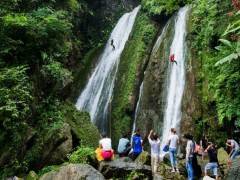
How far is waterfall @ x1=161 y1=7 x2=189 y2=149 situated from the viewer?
18064 millimetres

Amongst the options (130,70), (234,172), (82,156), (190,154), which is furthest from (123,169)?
(130,70)

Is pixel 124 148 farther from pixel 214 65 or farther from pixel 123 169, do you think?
pixel 214 65

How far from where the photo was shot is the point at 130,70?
22.7 metres

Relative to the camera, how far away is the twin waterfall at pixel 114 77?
60.7 ft

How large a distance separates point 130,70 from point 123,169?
37.7ft

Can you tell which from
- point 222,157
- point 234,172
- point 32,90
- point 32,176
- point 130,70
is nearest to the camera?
point 234,172

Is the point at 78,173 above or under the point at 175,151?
under

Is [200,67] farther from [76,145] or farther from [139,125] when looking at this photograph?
[76,145]

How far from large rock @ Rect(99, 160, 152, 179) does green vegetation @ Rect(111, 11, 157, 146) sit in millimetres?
8387

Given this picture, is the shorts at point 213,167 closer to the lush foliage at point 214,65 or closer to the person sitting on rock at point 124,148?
the lush foliage at point 214,65

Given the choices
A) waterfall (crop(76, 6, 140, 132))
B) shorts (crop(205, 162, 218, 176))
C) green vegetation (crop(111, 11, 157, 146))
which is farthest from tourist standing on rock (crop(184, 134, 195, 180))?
waterfall (crop(76, 6, 140, 132))

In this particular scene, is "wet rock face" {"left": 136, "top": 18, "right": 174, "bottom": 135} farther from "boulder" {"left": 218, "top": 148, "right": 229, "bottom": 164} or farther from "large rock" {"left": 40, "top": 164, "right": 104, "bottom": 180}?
"large rock" {"left": 40, "top": 164, "right": 104, "bottom": 180}

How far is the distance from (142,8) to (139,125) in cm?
927

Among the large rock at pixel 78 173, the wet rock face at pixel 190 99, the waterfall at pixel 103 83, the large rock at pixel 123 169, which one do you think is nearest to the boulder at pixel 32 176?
the large rock at pixel 123 169
